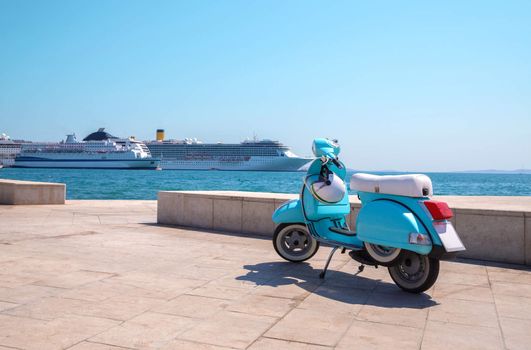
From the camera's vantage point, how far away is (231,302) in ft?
13.3

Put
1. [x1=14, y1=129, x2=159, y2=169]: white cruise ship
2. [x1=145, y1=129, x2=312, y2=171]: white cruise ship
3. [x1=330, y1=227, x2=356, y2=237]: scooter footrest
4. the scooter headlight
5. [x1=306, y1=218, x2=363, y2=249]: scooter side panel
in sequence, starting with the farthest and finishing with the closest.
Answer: [x1=145, y1=129, x2=312, y2=171]: white cruise ship → [x1=14, y1=129, x2=159, y2=169]: white cruise ship → the scooter headlight → [x1=330, y1=227, x2=356, y2=237]: scooter footrest → [x1=306, y1=218, x2=363, y2=249]: scooter side panel

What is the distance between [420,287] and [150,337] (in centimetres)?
238

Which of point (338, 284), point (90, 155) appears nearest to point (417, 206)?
point (338, 284)

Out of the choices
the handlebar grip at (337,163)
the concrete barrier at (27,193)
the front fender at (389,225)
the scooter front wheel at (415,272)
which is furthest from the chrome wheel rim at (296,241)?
the concrete barrier at (27,193)

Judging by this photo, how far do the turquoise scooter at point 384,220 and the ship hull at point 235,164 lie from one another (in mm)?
101176

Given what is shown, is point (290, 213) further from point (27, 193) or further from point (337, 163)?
point (27, 193)

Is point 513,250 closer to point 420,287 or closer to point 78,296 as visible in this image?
point 420,287

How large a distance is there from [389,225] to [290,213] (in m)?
1.46

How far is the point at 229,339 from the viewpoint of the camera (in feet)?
10.4

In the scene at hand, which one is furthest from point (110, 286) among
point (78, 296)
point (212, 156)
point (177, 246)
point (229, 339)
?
point (212, 156)

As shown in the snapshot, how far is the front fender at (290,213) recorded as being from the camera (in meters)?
5.51

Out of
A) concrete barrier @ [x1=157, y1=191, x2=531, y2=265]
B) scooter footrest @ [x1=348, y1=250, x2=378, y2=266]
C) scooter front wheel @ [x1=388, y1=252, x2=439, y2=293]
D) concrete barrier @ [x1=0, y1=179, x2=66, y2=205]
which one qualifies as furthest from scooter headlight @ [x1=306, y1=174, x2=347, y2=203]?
concrete barrier @ [x1=0, y1=179, x2=66, y2=205]

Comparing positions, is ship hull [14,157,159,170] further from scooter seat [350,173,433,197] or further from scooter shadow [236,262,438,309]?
scooter seat [350,173,433,197]

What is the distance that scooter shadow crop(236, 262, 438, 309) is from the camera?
166 inches
